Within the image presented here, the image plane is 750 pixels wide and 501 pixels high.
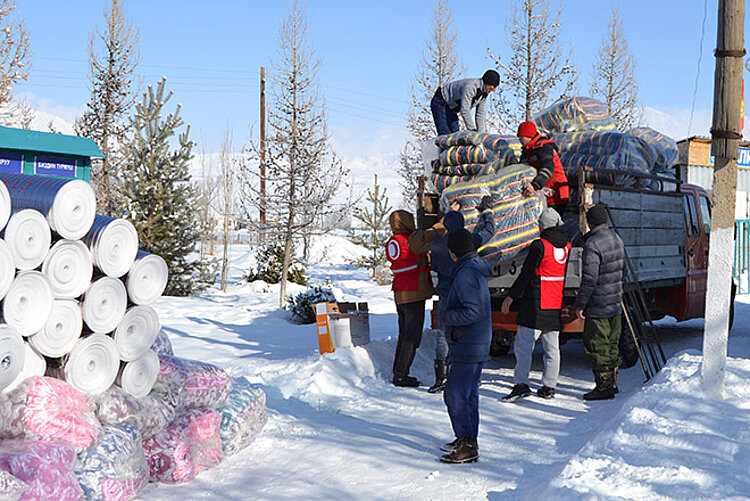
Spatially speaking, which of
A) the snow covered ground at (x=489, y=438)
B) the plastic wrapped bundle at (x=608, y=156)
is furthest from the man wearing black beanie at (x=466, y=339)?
the plastic wrapped bundle at (x=608, y=156)

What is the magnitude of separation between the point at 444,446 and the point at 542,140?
3711mm

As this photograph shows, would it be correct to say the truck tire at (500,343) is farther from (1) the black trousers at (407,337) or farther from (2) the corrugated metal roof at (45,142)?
(2) the corrugated metal roof at (45,142)

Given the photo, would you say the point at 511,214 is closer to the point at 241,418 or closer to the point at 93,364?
the point at 241,418

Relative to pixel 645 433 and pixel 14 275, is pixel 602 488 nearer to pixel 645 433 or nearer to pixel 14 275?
pixel 645 433

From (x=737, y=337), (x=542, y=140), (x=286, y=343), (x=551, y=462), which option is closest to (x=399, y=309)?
(x=542, y=140)

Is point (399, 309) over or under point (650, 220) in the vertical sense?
under

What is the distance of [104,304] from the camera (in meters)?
4.65

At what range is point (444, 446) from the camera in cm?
508

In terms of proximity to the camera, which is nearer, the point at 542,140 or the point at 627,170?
the point at 542,140

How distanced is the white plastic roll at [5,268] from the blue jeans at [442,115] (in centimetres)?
653

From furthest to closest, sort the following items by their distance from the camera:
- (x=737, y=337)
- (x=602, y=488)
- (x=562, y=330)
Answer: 1. (x=737, y=337)
2. (x=562, y=330)
3. (x=602, y=488)

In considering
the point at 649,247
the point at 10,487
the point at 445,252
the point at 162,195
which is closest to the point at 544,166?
the point at 445,252

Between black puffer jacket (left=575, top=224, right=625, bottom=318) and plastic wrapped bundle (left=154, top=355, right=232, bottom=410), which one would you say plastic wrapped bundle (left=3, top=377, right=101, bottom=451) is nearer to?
plastic wrapped bundle (left=154, top=355, right=232, bottom=410)

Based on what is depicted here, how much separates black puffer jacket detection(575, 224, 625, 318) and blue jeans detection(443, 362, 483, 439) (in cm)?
208
